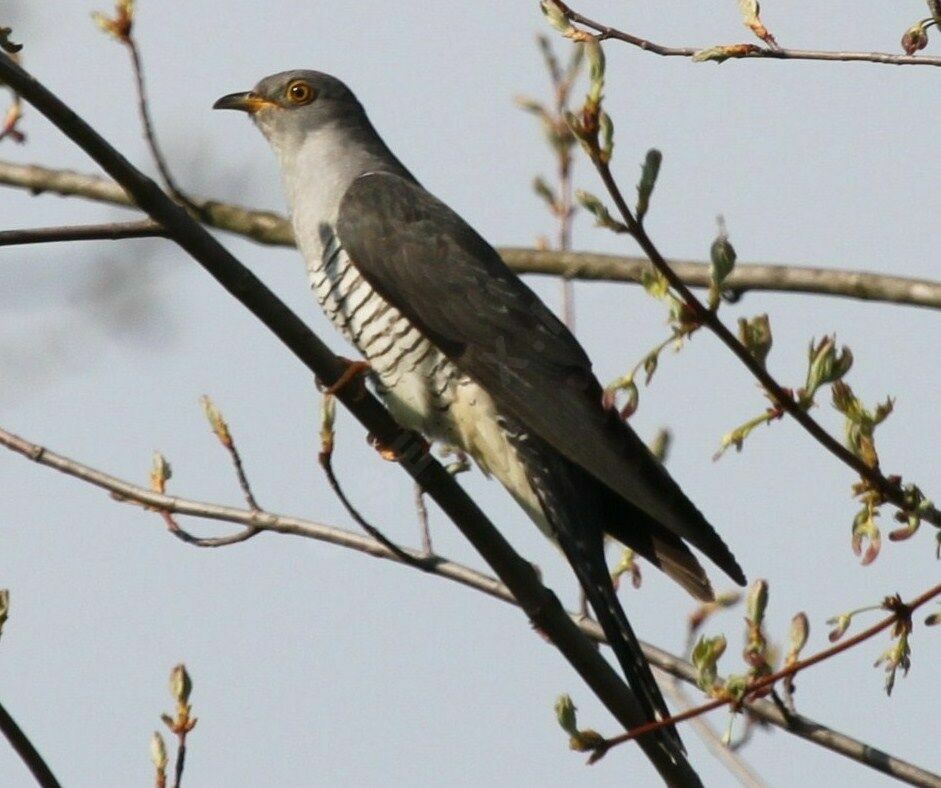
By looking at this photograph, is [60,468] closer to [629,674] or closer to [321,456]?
[321,456]

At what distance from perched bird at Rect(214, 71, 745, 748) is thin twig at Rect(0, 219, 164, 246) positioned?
120 centimetres

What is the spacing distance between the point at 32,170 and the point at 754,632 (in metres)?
3.11

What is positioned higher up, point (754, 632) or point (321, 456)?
point (321, 456)

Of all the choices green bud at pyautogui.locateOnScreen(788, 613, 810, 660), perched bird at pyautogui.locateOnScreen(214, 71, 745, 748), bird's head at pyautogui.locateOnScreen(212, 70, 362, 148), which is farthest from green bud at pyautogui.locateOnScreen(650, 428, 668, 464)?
bird's head at pyautogui.locateOnScreen(212, 70, 362, 148)

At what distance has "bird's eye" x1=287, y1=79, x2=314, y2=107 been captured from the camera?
5.11 m

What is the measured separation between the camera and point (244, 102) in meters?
5.11

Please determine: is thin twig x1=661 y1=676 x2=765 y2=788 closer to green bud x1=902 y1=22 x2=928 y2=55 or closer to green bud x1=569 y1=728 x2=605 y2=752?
green bud x1=569 y1=728 x2=605 y2=752

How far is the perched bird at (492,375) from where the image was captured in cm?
354

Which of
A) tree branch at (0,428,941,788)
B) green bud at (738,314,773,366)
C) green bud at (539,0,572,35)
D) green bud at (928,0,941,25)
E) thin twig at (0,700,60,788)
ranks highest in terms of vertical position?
green bud at (539,0,572,35)

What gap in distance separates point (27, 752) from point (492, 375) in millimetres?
1882

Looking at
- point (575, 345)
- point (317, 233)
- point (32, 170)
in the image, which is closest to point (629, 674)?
point (575, 345)

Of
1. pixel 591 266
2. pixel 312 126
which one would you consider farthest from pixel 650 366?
pixel 312 126

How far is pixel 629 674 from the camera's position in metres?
3.16

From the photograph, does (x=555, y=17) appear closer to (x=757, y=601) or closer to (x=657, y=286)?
(x=657, y=286)
